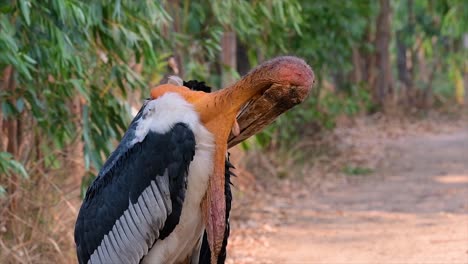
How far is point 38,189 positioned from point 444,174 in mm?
7032

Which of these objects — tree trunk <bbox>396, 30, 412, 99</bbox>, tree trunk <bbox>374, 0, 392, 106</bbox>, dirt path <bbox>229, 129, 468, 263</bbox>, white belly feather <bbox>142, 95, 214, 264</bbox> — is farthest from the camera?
tree trunk <bbox>396, 30, 412, 99</bbox>

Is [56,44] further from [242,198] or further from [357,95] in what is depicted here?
[357,95]

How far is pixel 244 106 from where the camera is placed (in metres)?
3.73

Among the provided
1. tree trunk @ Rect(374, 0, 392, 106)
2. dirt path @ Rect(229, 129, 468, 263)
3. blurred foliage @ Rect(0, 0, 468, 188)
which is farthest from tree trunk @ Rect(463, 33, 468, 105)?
blurred foliage @ Rect(0, 0, 468, 188)

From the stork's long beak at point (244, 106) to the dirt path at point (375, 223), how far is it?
372cm

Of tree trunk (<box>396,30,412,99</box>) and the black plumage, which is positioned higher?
the black plumage

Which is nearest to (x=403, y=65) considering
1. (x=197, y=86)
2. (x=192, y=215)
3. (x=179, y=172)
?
(x=197, y=86)

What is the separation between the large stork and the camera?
145 inches

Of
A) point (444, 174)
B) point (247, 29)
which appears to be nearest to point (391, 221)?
point (247, 29)

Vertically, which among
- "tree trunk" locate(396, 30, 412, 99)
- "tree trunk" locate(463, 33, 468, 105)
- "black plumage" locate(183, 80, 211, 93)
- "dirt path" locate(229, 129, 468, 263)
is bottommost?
"tree trunk" locate(463, 33, 468, 105)

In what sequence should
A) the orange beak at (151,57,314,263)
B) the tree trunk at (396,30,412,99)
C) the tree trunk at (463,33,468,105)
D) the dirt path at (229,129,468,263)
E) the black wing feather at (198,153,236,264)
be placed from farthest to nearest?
the tree trunk at (463,33,468,105) → the tree trunk at (396,30,412,99) → the dirt path at (229,129,468,263) → the black wing feather at (198,153,236,264) → the orange beak at (151,57,314,263)

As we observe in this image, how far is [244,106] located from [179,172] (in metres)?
0.36

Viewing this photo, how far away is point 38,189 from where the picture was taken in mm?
6863

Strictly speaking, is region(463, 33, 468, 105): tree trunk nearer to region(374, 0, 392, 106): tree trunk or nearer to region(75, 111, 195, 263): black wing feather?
region(374, 0, 392, 106): tree trunk
